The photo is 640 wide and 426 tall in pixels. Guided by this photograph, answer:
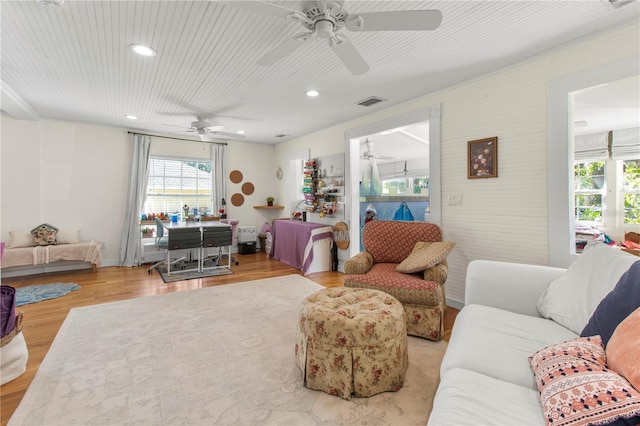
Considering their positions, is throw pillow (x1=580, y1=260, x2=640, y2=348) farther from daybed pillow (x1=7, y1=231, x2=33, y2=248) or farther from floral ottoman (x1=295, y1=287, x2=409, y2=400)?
daybed pillow (x1=7, y1=231, x2=33, y2=248)

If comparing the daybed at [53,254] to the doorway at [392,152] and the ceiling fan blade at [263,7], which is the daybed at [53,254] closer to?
the doorway at [392,152]

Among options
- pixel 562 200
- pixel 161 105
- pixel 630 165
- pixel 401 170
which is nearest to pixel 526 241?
pixel 562 200

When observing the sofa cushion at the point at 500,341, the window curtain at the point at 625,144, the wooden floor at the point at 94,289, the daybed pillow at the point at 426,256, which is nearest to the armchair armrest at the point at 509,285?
the sofa cushion at the point at 500,341

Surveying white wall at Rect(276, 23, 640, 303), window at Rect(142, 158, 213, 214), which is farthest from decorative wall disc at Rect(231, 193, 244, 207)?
white wall at Rect(276, 23, 640, 303)

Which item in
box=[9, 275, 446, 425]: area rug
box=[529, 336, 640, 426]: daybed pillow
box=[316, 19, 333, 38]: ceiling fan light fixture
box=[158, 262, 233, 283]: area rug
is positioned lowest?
box=[9, 275, 446, 425]: area rug

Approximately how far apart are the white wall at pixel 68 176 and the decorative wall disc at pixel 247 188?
4.94 ft

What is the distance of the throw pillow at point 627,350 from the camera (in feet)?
2.91

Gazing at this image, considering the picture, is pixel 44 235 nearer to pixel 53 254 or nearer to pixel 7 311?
pixel 53 254

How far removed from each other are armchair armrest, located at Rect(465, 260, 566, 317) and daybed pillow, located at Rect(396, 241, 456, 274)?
48 cm

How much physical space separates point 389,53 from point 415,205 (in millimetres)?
2849

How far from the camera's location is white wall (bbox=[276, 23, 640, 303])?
244 centimetres

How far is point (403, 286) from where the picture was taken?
247cm

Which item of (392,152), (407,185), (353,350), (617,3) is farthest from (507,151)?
(407,185)

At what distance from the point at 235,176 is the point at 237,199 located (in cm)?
53
